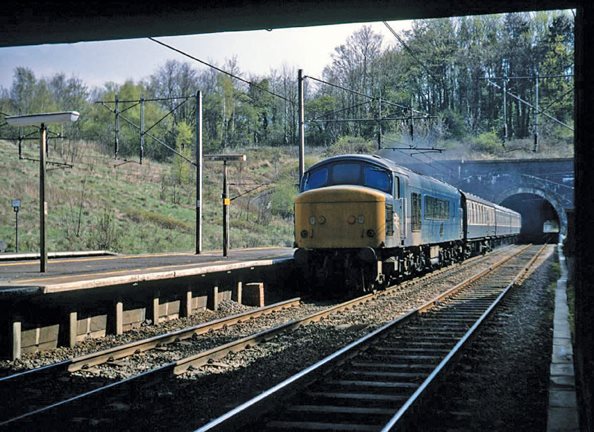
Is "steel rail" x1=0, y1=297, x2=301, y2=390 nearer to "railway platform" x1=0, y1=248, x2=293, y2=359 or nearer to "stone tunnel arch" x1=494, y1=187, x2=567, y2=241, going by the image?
"railway platform" x1=0, y1=248, x2=293, y2=359

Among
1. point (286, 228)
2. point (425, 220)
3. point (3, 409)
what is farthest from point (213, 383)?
point (286, 228)

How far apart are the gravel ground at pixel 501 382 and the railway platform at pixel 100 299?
17.5ft

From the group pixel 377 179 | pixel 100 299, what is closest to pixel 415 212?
pixel 377 179

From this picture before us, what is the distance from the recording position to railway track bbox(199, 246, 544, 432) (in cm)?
619

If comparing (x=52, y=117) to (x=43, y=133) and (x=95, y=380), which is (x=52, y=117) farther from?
(x=95, y=380)

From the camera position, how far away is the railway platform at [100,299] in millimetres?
9461

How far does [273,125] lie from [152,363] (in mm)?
54561

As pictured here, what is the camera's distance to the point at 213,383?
7973 millimetres

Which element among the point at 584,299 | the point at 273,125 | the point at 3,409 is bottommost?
the point at 3,409

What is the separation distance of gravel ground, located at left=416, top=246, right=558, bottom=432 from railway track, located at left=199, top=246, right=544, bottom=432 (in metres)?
0.21

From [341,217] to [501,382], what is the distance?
840 centimetres

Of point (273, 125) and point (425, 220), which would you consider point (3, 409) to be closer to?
point (425, 220)

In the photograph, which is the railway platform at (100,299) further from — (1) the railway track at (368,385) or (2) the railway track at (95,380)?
(1) the railway track at (368,385)

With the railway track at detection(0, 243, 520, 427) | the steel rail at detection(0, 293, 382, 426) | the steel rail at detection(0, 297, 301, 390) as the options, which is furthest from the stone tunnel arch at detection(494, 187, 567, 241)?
the railway track at detection(0, 243, 520, 427)
